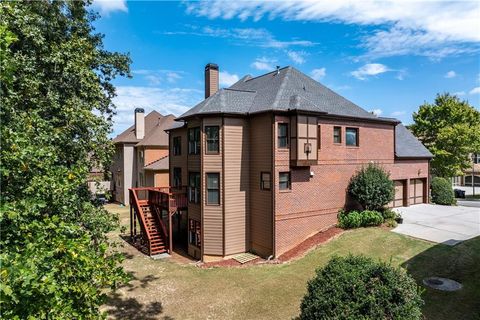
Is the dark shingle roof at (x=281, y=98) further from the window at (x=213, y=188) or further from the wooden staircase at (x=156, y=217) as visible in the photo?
the wooden staircase at (x=156, y=217)

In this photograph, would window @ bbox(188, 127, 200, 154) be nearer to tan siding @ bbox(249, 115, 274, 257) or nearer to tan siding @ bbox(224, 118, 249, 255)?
tan siding @ bbox(224, 118, 249, 255)

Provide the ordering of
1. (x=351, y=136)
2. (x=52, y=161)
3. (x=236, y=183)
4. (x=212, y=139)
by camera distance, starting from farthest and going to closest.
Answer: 1. (x=351, y=136)
2. (x=236, y=183)
3. (x=212, y=139)
4. (x=52, y=161)

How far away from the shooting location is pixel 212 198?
18.4 metres

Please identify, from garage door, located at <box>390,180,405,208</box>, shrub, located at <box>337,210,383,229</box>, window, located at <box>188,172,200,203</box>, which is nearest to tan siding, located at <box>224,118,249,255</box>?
window, located at <box>188,172,200,203</box>

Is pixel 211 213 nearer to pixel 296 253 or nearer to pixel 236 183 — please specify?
pixel 236 183

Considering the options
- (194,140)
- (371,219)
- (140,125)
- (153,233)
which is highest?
(140,125)

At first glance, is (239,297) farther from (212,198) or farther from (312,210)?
(312,210)

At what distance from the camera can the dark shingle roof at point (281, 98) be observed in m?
17.7

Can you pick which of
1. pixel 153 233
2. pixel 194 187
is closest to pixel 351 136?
pixel 194 187

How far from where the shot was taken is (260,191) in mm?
18016

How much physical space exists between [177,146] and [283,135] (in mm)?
10841

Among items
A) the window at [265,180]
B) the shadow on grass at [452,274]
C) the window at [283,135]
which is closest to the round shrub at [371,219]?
the shadow on grass at [452,274]

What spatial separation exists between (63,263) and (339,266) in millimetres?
6863

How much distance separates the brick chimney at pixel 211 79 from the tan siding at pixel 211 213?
755cm
